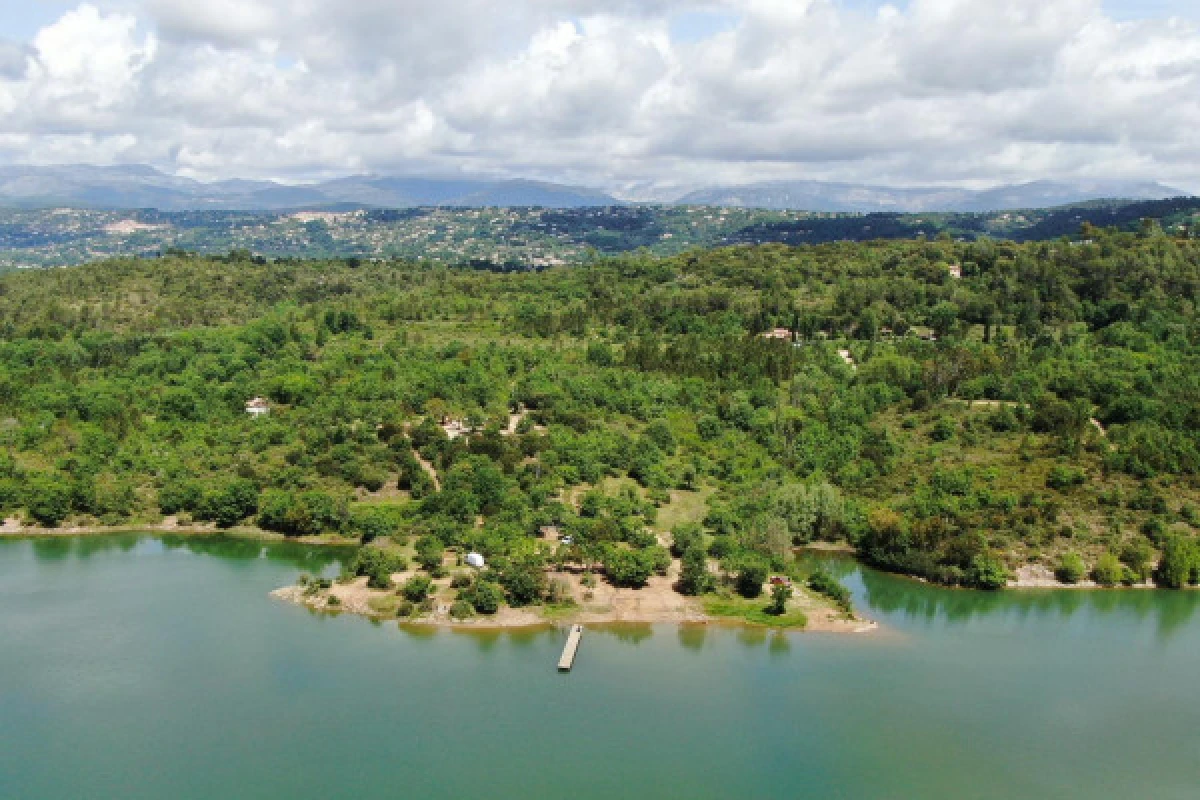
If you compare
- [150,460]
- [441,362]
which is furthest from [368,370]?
[150,460]

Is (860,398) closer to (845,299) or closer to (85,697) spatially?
(845,299)

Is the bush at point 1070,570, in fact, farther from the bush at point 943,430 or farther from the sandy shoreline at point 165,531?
the sandy shoreline at point 165,531

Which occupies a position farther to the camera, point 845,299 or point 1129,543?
point 845,299

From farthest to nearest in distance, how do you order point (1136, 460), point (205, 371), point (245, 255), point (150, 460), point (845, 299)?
point (245, 255) < point (845, 299) < point (205, 371) < point (150, 460) < point (1136, 460)

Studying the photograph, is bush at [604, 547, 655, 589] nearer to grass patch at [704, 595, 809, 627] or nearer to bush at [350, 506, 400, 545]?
grass patch at [704, 595, 809, 627]

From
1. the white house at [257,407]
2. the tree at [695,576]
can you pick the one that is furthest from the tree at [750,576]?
the white house at [257,407]

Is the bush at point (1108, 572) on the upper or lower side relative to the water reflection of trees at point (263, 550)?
upper

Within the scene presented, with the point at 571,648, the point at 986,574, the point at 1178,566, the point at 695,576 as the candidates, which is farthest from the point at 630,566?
the point at 1178,566

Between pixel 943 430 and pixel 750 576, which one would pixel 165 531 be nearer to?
pixel 750 576

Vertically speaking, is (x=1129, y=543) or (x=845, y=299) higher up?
(x=845, y=299)
